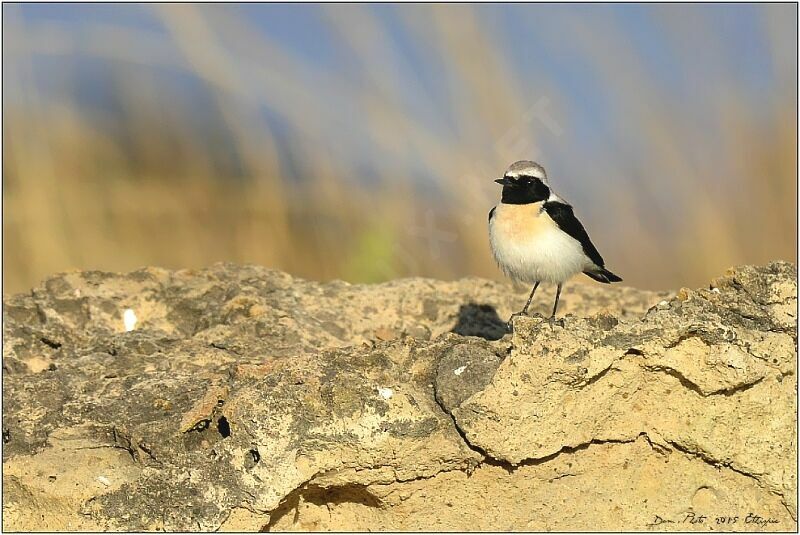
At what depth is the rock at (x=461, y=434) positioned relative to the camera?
3252mm

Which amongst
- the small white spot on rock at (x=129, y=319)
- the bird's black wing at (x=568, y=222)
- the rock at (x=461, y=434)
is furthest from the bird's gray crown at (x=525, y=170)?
the small white spot on rock at (x=129, y=319)

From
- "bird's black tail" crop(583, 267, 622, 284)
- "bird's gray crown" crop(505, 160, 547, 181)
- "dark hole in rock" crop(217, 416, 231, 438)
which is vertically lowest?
"dark hole in rock" crop(217, 416, 231, 438)

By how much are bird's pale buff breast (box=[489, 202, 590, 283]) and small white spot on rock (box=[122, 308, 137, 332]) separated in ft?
5.82

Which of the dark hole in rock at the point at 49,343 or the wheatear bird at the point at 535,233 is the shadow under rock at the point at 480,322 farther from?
the dark hole in rock at the point at 49,343

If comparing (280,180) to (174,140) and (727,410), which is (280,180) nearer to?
(174,140)

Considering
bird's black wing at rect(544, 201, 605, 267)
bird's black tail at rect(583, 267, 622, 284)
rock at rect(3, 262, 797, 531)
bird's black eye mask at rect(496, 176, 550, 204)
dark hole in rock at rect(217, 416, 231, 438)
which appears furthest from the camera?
bird's black tail at rect(583, 267, 622, 284)

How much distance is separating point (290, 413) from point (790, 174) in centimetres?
496

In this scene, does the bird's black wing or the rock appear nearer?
the rock

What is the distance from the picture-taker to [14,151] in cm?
721

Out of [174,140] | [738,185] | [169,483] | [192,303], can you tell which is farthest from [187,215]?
[169,483]

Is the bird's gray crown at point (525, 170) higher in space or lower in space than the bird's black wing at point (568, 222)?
higher

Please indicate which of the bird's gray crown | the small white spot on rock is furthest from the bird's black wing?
the small white spot on rock

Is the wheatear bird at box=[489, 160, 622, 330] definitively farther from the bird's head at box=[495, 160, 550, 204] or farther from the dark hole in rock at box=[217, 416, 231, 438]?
the dark hole in rock at box=[217, 416, 231, 438]

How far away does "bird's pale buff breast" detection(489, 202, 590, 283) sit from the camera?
4875 mm
